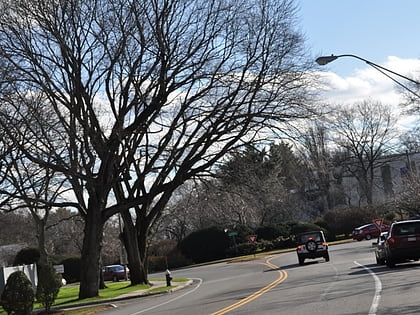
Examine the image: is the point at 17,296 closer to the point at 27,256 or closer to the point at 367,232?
the point at 27,256

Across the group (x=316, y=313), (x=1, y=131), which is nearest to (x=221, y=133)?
(x=1, y=131)

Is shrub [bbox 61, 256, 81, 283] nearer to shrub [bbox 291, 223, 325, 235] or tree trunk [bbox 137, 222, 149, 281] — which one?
shrub [bbox 291, 223, 325, 235]

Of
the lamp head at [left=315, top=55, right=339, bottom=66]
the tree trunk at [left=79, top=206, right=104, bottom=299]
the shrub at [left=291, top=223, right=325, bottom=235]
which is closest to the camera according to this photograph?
the lamp head at [left=315, top=55, right=339, bottom=66]

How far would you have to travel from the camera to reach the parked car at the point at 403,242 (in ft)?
86.1

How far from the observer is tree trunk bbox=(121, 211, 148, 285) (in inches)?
1523

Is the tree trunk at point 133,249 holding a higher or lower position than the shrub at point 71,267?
lower

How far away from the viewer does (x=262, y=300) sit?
745 inches

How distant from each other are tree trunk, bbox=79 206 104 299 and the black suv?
13151 millimetres

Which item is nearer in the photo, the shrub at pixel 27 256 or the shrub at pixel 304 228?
the shrub at pixel 27 256

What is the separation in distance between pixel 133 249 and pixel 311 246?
10457mm

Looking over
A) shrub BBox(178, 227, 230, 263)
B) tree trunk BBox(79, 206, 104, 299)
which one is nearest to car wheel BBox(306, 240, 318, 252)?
tree trunk BBox(79, 206, 104, 299)

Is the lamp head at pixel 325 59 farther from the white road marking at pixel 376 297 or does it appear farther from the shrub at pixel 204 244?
the shrub at pixel 204 244

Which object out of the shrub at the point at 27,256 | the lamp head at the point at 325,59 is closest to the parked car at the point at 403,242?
the lamp head at the point at 325,59

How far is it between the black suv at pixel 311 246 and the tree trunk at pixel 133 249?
30.7ft
